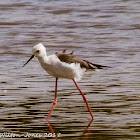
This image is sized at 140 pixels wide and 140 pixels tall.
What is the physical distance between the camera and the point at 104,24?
1638 cm

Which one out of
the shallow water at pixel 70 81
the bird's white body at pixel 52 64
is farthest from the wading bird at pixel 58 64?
the shallow water at pixel 70 81

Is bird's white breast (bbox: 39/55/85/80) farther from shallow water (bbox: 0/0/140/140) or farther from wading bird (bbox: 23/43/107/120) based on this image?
shallow water (bbox: 0/0/140/140)

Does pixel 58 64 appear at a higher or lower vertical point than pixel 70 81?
higher

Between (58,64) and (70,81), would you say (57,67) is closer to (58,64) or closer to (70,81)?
(58,64)

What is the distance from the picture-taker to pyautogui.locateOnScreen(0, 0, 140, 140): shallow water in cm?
711

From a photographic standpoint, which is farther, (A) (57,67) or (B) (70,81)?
(B) (70,81)

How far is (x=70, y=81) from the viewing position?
971 centimetres

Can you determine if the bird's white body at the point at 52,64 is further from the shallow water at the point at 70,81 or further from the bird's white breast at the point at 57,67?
the shallow water at the point at 70,81

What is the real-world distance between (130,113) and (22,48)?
6.09m

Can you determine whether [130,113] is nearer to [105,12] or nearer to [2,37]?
[2,37]

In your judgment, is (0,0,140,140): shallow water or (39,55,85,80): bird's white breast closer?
(0,0,140,140): shallow water

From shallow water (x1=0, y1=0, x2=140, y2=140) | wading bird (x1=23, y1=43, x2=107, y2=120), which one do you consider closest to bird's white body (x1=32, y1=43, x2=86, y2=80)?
wading bird (x1=23, y1=43, x2=107, y2=120)

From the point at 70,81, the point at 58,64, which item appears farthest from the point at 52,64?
the point at 70,81

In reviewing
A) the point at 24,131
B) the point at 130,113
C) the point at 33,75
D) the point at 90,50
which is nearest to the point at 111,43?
the point at 90,50
